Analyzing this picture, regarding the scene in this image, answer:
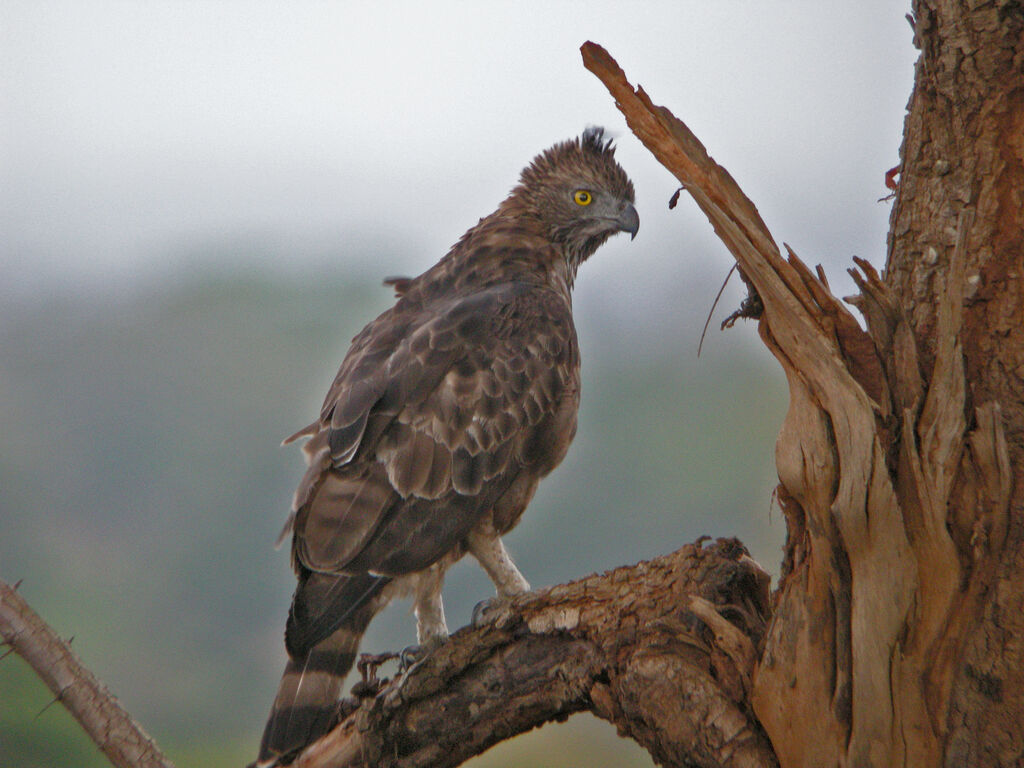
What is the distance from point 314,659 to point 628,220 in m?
2.31

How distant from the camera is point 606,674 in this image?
8.35ft

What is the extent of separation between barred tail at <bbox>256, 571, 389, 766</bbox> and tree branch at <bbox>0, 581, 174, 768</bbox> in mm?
382

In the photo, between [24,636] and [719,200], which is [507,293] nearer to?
[719,200]

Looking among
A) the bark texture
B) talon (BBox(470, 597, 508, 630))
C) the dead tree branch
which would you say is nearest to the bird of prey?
talon (BBox(470, 597, 508, 630))

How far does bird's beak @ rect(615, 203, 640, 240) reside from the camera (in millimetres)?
4254

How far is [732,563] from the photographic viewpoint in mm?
2566

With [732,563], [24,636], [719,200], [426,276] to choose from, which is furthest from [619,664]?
[426,276]

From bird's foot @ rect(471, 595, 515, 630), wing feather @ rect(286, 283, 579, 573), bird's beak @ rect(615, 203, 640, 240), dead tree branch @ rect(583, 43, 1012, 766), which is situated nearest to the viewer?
dead tree branch @ rect(583, 43, 1012, 766)

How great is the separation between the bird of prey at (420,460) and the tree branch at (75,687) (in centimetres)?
44

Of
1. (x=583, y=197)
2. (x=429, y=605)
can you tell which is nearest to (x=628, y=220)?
(x=583, y=197)

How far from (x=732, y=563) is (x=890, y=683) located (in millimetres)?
560

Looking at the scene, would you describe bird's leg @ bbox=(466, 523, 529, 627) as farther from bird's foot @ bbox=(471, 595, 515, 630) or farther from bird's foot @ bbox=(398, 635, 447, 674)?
bird's foot @ bbox=(398, 635, 447, 674)

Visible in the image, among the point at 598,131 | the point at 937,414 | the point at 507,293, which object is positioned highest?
the point at 598,131

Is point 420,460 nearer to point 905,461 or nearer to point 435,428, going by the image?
point 435,428
